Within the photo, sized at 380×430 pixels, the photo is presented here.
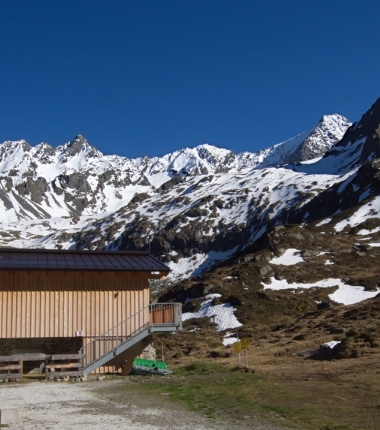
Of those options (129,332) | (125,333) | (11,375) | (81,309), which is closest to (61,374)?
(11,375)

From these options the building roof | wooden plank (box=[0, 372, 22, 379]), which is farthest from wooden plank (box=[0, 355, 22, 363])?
the building roof

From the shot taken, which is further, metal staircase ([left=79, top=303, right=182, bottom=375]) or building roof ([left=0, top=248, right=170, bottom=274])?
building roof ([left=0, top=248, right=170, bottom=274])

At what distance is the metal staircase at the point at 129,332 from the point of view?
2667 centimetres

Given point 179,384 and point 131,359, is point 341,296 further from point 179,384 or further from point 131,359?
point 179,384

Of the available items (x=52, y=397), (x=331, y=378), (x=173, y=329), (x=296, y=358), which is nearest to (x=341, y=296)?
(x=296, y=358)

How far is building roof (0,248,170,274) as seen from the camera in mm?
26922

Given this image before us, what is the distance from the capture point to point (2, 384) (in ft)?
73.4

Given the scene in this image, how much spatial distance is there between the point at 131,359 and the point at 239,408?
13903 mm

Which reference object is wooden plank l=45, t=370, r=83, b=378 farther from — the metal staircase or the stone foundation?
the stone foundation

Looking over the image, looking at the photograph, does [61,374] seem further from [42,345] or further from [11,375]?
[42,345]

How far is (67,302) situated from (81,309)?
0.71 metres

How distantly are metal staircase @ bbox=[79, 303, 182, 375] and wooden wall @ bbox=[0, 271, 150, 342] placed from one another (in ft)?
0.40

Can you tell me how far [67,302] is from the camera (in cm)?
2716

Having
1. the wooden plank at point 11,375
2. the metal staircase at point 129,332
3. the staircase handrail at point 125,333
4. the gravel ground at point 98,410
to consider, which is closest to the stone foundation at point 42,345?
the staircase handrail at point 125,333
